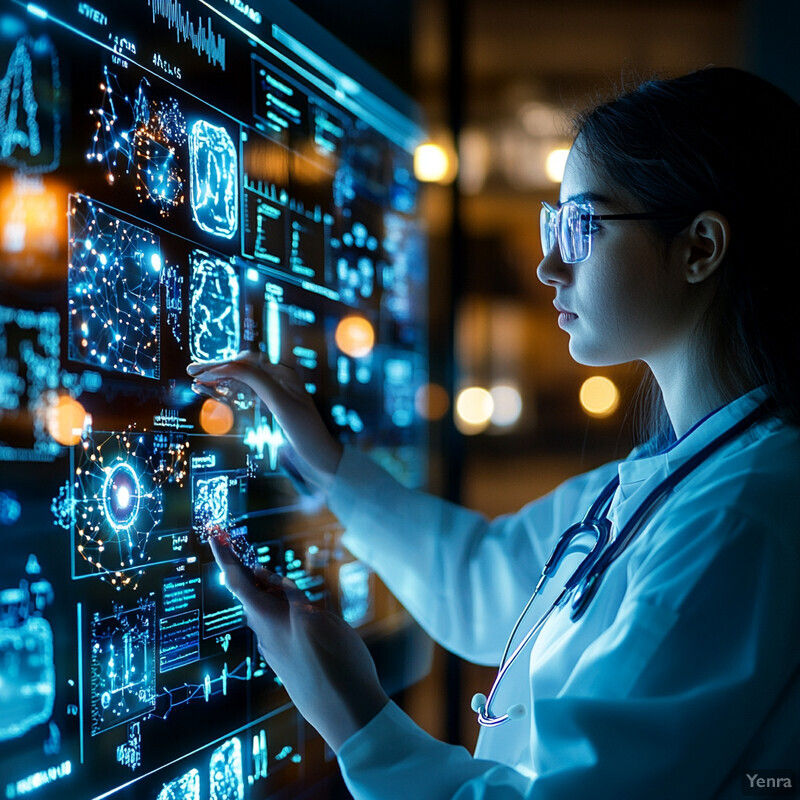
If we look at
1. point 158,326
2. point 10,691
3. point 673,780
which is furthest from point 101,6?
point 673,780

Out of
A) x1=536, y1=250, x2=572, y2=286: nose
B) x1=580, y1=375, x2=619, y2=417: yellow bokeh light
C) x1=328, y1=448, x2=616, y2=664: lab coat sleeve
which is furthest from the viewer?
x1=580, y1=375, x2=619, y2=417: yellow bokeh light

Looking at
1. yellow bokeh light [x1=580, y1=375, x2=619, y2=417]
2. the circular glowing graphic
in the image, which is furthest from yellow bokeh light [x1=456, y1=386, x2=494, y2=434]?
the circular glowing graphic

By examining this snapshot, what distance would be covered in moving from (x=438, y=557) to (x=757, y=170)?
0.74 meters

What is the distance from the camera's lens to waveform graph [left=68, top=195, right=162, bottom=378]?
73 cm

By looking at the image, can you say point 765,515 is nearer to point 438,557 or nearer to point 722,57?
point 438,557

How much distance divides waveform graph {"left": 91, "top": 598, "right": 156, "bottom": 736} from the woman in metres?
0.11

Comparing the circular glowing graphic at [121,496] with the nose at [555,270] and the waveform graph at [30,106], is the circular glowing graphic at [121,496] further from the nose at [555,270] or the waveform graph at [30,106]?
the nose at [555,270]

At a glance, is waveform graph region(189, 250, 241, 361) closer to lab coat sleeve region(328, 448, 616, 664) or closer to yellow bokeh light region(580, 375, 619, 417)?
lab coat sleeve region(328, 448, 616, 664)

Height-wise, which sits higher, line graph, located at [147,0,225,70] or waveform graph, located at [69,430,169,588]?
line graph, located at [147,0,225,70]

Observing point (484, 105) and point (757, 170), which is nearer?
point (757, 170)

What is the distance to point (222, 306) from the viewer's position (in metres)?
0.97

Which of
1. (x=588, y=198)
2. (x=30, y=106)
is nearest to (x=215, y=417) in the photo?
(x=30, y=106)

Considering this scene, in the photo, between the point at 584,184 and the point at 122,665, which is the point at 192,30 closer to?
the point at 584,184

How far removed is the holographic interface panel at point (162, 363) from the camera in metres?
0.68
